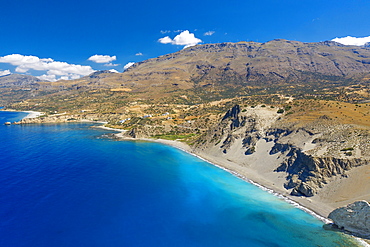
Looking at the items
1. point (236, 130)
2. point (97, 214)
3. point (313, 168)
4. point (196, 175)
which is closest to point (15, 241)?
point (97, 214)

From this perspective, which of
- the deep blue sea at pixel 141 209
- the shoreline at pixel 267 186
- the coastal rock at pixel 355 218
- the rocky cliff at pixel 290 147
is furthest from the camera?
the rocky cliff at pixel 290 147

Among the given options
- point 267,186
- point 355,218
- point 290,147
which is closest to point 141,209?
point 267,186

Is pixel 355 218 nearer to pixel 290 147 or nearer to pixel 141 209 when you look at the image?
pixel 290 147

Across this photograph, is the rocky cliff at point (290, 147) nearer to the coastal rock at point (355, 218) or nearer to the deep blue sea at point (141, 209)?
the deep blue sea at point (141, 209)

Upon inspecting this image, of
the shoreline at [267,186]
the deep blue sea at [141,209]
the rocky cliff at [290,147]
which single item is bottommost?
the deep blue sea at [141,209]

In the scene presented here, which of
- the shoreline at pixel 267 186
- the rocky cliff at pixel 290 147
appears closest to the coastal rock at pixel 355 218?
the shoreline at pixel 267 186

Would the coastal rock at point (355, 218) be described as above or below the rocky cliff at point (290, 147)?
below

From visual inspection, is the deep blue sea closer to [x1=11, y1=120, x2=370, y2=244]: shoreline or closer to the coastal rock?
[x1=11, y1=120, x2=370, y2=244]: shoreline
